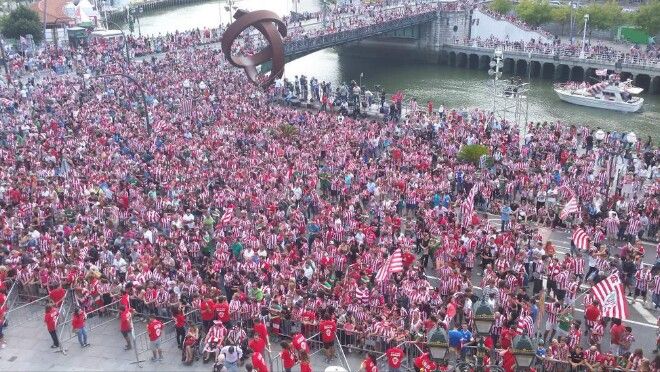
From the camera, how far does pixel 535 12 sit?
68375 mm

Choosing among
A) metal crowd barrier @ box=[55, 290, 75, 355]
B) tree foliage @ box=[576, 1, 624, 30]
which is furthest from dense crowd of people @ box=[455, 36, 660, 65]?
metal crowd barrier @ box=[55, 290, 75, 355]

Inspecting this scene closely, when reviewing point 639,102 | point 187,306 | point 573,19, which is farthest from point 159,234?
point 573,19

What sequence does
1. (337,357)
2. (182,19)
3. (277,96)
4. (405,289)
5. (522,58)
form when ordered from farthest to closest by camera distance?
(182,19)
(522,58)
(277,96)
(405,289)
(337,357)

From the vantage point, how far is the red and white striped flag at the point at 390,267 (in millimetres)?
18469

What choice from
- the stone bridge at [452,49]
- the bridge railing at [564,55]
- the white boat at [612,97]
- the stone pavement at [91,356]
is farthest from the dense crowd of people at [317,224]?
the bridge railing at [564,55]

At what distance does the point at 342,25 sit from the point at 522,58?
56.7 feet

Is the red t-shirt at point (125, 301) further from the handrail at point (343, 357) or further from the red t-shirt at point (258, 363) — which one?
the handrail at point (343, 357)

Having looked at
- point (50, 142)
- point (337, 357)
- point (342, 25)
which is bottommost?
point (337, 357)

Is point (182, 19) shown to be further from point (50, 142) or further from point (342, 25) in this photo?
point (50, 142)

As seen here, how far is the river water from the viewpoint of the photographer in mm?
47875

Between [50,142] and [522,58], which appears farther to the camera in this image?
[522,58]

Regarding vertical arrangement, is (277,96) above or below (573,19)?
below

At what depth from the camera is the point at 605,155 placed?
30.8m

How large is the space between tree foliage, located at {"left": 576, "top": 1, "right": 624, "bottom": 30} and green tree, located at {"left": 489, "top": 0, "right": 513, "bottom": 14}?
31.3 ft
